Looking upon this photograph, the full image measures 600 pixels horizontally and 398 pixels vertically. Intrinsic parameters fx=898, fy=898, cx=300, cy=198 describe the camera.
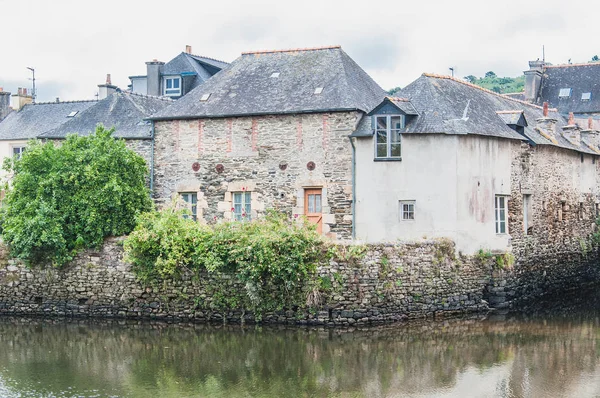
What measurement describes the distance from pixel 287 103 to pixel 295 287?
761 centimetres

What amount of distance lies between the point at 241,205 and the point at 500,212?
8.07m

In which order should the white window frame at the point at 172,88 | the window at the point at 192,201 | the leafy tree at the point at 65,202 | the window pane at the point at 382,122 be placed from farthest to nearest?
the white window frame at the point at 172,88 → the window at the point at 192,201 → the window pane at the point at 382,122 → the leafy tree at the point at 65,202

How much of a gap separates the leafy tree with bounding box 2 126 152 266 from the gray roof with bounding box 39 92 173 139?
4776mm

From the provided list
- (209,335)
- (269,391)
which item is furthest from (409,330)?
(269,391)

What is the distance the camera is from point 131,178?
87.5 ft

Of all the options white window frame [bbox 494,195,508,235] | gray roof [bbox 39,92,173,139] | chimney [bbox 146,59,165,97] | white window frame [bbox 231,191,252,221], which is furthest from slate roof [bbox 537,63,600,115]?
white window frame [bbox 231,191,252,221]

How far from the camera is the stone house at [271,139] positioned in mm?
27344

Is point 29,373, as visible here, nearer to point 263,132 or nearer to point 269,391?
point 269,391

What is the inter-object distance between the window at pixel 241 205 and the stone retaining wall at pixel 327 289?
16.4 feet

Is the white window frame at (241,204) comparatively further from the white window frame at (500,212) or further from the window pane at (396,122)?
the white window frame at (500,212)

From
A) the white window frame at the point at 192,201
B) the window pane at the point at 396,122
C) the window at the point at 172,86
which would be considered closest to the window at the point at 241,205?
the white window frame at the point at 192,201

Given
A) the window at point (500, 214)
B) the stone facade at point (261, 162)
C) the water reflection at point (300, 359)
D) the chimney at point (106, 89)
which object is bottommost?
the water reflection at point (300, 359)

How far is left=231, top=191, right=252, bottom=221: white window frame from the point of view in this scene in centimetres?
2842

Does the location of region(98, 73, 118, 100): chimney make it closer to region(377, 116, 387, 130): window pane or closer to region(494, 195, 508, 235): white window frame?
region(377, 116, 387, 130): window pane
